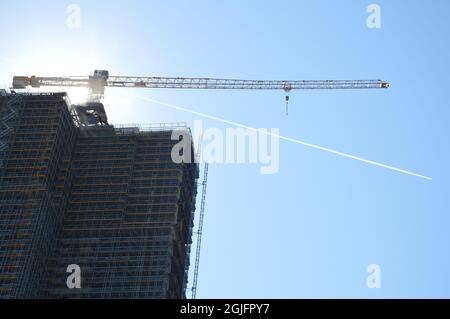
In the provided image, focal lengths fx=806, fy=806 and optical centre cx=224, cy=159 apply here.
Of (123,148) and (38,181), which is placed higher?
(123,148)

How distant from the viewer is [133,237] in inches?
6373

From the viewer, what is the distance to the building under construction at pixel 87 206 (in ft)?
507

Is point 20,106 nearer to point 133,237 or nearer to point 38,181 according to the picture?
point 38,181

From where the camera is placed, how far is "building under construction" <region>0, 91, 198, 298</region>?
155 metres

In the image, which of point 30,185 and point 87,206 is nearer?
point 30,185

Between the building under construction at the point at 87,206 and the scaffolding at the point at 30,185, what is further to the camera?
the building under construction at the point at 87,206

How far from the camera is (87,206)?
168750mm

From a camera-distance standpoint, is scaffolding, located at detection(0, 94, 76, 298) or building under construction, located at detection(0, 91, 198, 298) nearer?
scaffolding, located at detection(0, 94, 76, 298)
